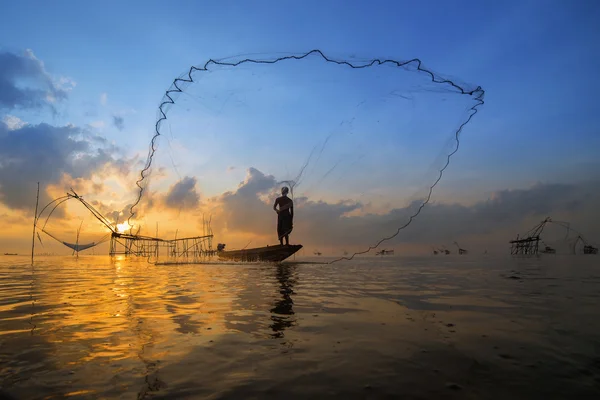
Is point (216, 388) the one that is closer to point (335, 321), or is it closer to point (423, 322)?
point (335, 321)

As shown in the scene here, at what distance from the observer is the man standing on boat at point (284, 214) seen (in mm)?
24609

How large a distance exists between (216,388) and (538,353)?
359 centimetres

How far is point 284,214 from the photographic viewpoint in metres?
24.9

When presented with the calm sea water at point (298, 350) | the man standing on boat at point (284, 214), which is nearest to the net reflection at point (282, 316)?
the calm sea water at point (298, 350)

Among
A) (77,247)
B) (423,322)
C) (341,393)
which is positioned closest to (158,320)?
(341,393)

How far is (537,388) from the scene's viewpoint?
2.82 meters

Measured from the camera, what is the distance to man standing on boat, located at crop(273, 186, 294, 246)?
2461 cm

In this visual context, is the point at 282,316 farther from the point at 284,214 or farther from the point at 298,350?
the point at 284,214

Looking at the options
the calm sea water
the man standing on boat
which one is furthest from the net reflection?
the man standing on boat

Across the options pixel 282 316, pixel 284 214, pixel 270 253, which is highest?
pixel 284 214

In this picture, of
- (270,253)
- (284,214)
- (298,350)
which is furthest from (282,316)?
(270,253)

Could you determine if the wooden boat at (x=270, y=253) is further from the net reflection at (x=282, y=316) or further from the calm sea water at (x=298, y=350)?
the calm sea water at (x=298, y=350)

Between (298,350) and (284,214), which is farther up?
(284,214)

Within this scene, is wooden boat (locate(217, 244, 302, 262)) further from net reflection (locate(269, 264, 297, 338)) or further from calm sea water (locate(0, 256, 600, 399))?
calm sea water (locate(0, 256, 600, 399))
